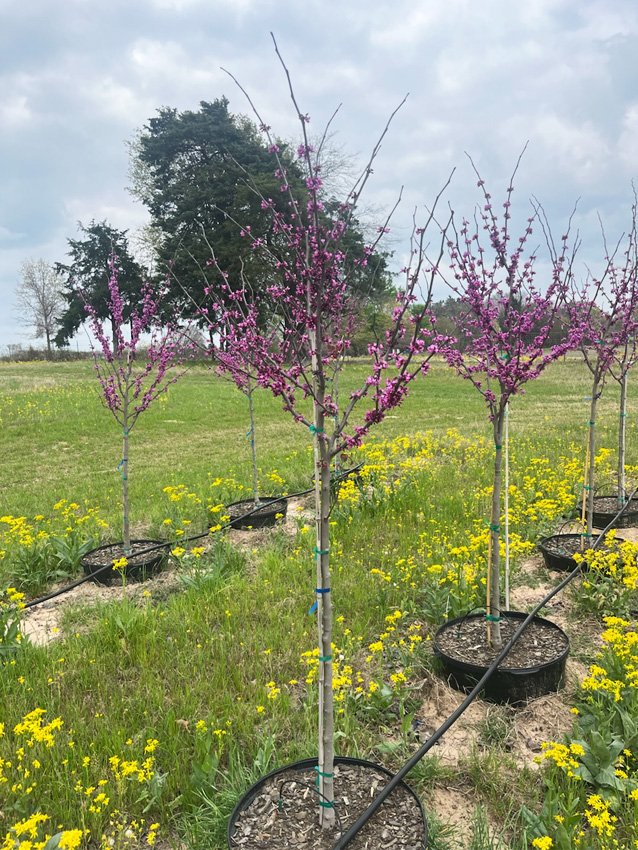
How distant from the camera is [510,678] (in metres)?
3.72

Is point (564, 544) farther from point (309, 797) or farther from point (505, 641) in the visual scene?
point (309, 797)

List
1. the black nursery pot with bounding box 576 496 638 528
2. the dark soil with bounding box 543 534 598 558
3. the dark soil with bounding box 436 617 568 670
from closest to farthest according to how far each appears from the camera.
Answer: the dark soil with bounding box 436 617 568 670, the dark soil with bounding box 543 534 598 558, the black nursery pot with bounding box 576 496 638 528

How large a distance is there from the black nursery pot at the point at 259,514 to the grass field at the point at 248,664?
0.25 m

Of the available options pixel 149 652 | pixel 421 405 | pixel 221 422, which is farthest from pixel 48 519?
pixel 421 405

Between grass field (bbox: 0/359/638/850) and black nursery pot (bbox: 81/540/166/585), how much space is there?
12.3 inches

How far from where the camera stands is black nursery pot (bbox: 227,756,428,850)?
2.53 m

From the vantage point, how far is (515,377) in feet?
13.3

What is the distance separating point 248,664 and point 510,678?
177cm

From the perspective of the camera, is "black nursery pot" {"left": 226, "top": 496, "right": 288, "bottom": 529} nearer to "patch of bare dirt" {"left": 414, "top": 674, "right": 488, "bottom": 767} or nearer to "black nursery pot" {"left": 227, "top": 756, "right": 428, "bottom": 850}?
"patch of bare dirt" {"left": 414, "top": 674, "right": 488, "bottom": 767}

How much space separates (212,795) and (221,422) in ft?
47.4

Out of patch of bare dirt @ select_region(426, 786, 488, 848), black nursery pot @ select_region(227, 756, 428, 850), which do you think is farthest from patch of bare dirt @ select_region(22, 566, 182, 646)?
patch of bare dirt @ select_region(426, 786, 488, 848)

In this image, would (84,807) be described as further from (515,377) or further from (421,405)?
(421,405)

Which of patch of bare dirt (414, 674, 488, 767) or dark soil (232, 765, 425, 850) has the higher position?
dark soil (232, 765, 425, 850)

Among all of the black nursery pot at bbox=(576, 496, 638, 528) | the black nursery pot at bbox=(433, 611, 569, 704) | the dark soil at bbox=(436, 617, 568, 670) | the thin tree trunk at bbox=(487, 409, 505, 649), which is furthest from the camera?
the black nursery pot at bbox=(576, 496, 638, 528)
